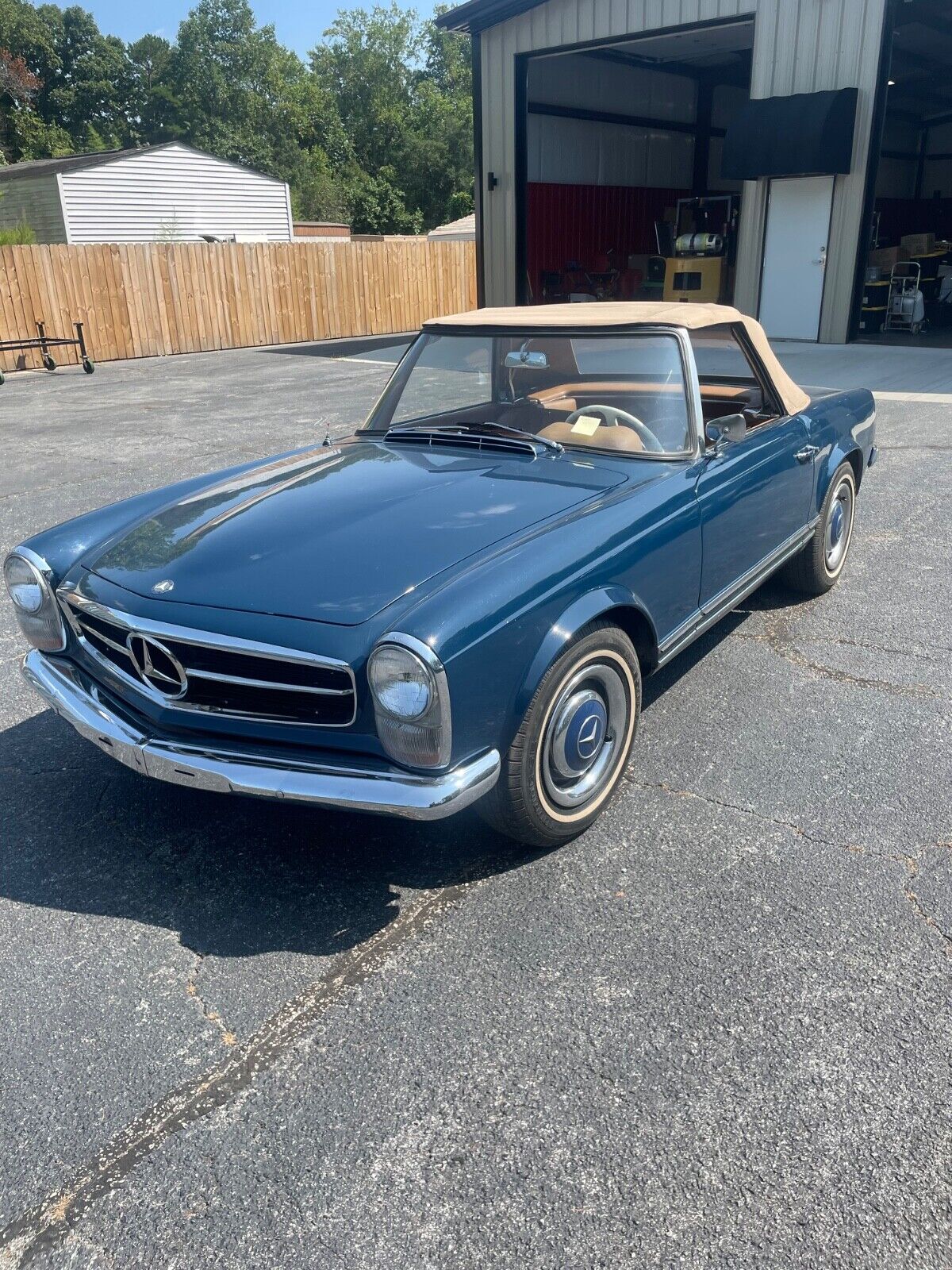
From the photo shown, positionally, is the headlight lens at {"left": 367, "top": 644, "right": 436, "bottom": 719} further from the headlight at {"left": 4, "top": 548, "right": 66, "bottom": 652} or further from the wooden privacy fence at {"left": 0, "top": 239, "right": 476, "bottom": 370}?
the wooden privacy fence at {"left": 0, "top": 239, "right": 476, "bottom": 370}

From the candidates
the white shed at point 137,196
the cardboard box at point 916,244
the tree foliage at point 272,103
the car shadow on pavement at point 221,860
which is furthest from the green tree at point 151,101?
the car shadow on pavement at point 221,860

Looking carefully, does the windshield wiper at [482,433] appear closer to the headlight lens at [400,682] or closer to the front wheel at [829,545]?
the headlight lens at [400,682]

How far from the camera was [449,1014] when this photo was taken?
2.41 m

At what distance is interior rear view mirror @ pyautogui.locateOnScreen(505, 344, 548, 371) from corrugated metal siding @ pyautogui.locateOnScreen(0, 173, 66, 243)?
2829 cm

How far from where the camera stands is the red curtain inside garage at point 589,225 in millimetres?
21125

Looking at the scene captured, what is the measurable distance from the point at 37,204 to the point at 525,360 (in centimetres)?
2959

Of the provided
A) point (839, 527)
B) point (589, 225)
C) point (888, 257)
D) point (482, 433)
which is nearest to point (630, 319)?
point (482, 433)

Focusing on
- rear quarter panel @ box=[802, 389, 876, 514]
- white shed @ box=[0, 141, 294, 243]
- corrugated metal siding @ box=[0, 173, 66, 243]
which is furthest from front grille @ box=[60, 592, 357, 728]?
white shed @ box=[0, 141, 294, 243]

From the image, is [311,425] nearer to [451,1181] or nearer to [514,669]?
[514,669]

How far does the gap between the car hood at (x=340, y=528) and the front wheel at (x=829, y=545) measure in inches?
72.7

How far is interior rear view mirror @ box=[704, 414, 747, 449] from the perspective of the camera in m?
3.72

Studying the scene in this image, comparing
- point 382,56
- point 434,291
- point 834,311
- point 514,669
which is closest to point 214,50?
point 382,56

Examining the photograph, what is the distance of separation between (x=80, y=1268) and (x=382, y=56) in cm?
8326

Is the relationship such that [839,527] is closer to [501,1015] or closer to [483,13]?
[501,1015]
